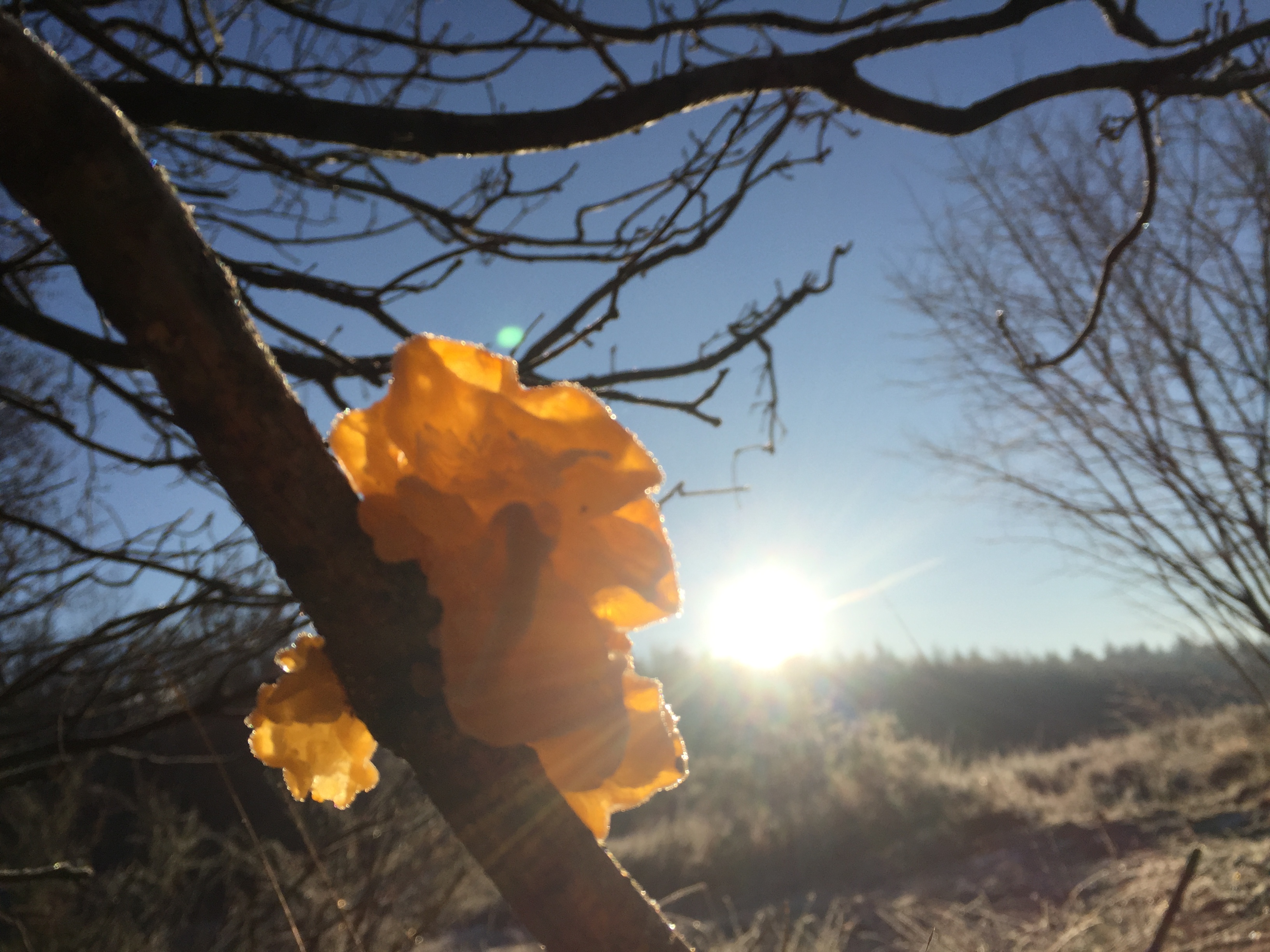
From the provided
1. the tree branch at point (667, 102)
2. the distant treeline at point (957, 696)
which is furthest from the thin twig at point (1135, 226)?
the distant treeline at point (957, 696)

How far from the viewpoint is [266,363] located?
0.53 meters

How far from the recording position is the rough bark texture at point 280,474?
0.49 metres

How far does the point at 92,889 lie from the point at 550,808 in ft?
18.2

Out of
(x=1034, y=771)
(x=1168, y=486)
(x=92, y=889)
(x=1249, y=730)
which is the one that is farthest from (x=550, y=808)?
(x=1034, y=771)

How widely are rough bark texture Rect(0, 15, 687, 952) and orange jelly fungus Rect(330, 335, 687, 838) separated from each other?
32 mm

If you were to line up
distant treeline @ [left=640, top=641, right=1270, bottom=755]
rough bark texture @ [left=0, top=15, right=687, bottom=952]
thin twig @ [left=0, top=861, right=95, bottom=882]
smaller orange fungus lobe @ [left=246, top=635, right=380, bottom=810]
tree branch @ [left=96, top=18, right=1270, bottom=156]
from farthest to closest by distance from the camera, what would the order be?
distant treeline @ [left=640, top=641, right=1270, bottom=755] → thin twig @ [left=0, top=861, right=95, bottom=882] → tree branch @ [left=96, top=18, right=1270, bottom=156] → smaller orange fungus lobe @ [left=246, top=635, right=380, bottom=810] → rough bark texture @ [left=0, top=15, right=687, bottom=952]

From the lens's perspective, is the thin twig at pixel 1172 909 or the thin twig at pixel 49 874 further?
the thin twig at pixel 49 874

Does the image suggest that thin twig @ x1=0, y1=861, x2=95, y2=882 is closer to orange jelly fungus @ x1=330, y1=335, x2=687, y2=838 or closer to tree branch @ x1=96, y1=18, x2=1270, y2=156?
orange jelly fungus @ x1=330, y1=335, x2=687, y2=838

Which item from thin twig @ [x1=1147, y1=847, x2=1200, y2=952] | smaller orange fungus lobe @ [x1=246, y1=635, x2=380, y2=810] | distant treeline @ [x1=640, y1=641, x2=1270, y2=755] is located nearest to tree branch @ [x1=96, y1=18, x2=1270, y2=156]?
smaller orange fungus lobe @ [x1=246, y1=635, x2=380, y2=810]

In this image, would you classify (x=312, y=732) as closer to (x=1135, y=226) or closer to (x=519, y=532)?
(x=519, y=532)

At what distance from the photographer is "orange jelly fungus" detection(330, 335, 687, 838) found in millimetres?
555

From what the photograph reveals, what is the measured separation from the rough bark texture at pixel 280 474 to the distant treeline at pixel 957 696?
43.9ft

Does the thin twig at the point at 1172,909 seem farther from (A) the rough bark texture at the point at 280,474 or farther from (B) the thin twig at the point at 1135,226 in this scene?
(B) the thin twig at the point at 1135,226

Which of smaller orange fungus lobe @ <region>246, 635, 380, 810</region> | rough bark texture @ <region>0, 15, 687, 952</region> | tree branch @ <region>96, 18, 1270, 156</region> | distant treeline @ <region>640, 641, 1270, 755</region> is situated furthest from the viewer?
distant treeline @ <region>640, 641, 1270, 755</region>
